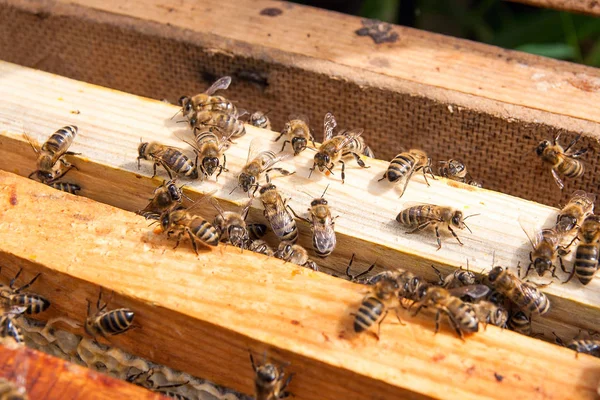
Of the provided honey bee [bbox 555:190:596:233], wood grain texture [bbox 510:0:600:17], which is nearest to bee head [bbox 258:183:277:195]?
honey bee [bbox 555:190:596:233]

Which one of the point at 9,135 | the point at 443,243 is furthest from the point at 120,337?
the point at 443,243

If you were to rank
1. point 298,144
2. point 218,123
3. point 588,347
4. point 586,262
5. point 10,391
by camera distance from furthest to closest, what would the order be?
1. point 218,123
2. point 298,144
3. point 586,262
4. point 588,347
5. point 10,391

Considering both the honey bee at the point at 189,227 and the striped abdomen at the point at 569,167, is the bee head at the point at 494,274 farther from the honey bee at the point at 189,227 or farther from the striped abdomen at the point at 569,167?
the honey bee at the point at 189,227

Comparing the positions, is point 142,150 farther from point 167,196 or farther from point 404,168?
point 404,168

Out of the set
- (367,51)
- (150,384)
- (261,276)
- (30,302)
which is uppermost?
(367,51)

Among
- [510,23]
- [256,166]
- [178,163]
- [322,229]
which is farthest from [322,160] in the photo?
[510,23]

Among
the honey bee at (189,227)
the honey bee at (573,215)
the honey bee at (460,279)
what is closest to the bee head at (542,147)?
the honey bee at (573,215)

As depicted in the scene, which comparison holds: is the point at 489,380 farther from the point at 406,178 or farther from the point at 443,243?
the point at 406,178
